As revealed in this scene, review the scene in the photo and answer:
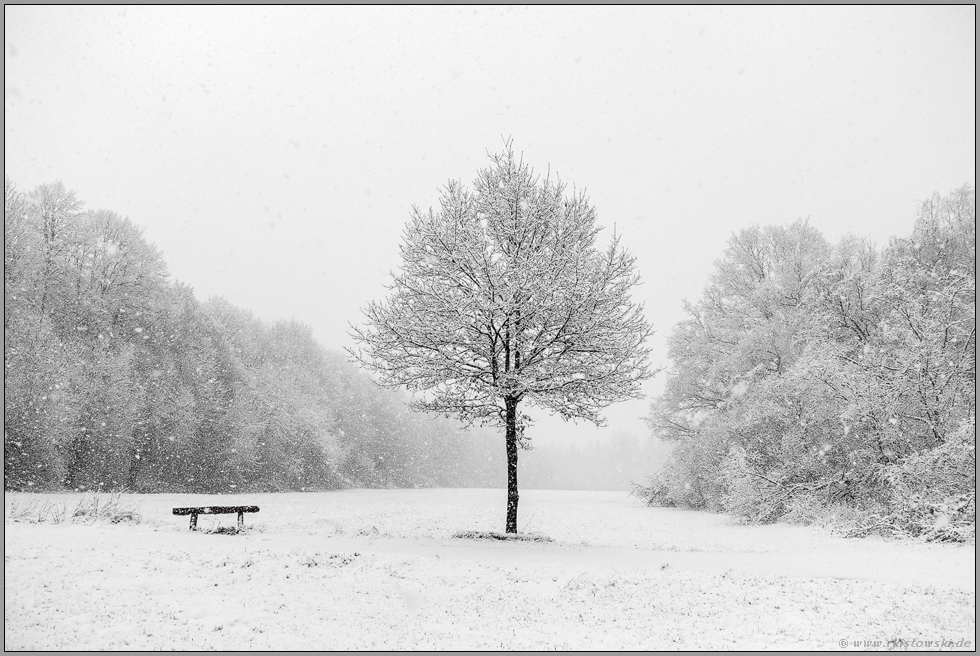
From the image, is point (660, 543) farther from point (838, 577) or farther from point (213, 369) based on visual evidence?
point (213, 369)

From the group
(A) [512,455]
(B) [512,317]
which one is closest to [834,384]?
(A) [512,455]

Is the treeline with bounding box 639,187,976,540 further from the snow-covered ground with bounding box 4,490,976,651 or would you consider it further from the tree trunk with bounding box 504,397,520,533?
the tree trunk with bounding box 504,397,520,533

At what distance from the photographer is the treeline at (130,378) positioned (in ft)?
79.9

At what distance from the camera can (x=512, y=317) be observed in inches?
547

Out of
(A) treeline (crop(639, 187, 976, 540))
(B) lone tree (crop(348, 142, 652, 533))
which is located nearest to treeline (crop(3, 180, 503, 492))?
(B) lone tree (crop(348, 142, 652, 533))

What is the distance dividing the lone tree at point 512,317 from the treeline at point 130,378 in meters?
16.4

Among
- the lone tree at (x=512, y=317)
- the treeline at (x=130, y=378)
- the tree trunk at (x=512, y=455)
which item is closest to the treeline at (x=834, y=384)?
the lone tree at (x=512, y=317)

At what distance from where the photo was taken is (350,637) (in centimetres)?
688

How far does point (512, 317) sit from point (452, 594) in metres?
7.04

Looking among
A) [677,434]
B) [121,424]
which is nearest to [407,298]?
[677,434]

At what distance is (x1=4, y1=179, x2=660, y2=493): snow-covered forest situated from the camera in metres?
24.4

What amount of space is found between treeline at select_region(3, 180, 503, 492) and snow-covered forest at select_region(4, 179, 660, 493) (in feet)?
0.23

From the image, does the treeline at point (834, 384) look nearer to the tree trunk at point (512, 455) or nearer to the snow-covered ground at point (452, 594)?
the snow-covered ground at point (452, 594)

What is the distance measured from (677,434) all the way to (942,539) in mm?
13809
